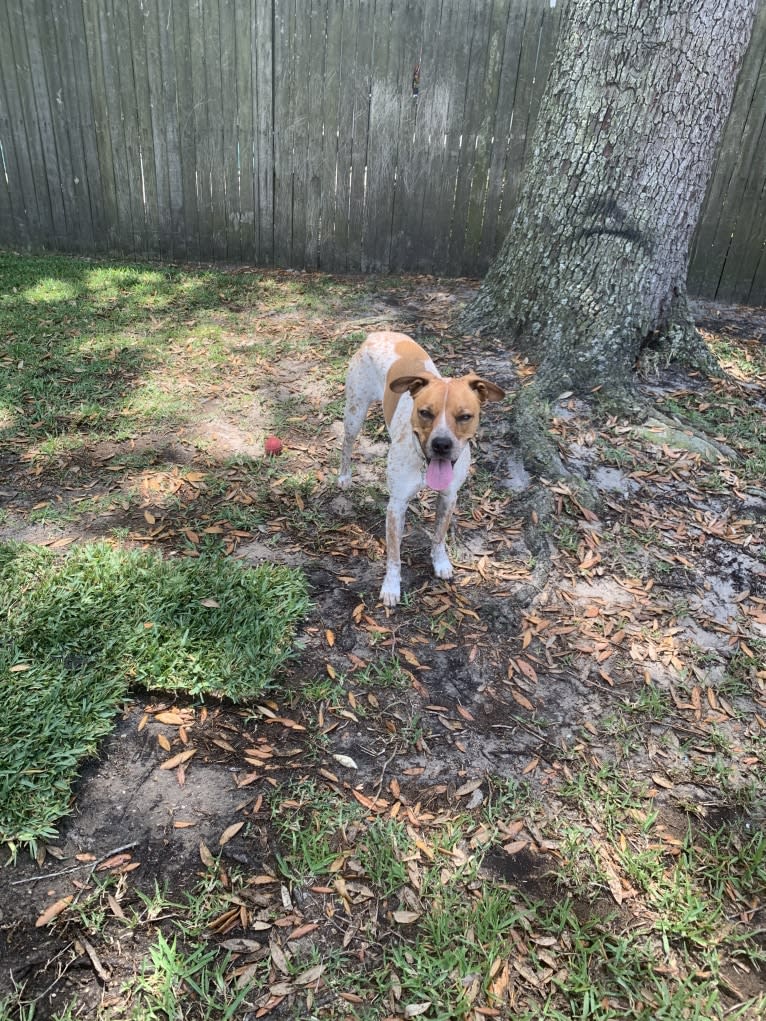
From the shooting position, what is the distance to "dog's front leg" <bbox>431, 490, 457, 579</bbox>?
335 centimetres

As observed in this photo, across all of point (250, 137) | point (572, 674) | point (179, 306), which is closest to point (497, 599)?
point (572, 674)

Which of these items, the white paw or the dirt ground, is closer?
the dirt ground

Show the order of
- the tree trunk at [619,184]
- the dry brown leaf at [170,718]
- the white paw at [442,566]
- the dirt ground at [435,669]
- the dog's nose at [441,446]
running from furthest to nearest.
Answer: the tree trunk at [619,184] → the white paw at [442,566] → the dog's nose at [441,446] → the dry brown leaf at [170,718] → the dirt ground at [435,669]

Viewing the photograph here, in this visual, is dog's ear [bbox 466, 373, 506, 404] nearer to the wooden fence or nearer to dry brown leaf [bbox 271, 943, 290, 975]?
dry brown leaf [bbox 271, 943, 290, 975]

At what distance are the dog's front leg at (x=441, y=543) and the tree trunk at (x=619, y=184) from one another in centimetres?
167

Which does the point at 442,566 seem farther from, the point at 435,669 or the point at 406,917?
the point at 406,917

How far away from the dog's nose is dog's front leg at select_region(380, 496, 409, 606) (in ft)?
1.39

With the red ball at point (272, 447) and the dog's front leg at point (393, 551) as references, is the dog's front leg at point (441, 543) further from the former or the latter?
the red ball at point (272, 447)

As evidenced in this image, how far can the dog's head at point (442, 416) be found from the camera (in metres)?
2.87

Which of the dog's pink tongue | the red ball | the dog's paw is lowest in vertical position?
the dog's paw

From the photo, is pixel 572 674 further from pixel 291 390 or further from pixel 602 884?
pixel 291 390

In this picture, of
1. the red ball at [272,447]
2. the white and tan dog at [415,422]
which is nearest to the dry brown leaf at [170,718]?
the white and tan dog at [415,422]

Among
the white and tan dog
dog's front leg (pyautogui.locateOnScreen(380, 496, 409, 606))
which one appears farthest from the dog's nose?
dog's front leg (pyautogui.locateOnScreen(380, 496, 409, 606))

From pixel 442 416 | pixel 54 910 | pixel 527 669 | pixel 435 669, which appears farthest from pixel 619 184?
pixel 54 910
